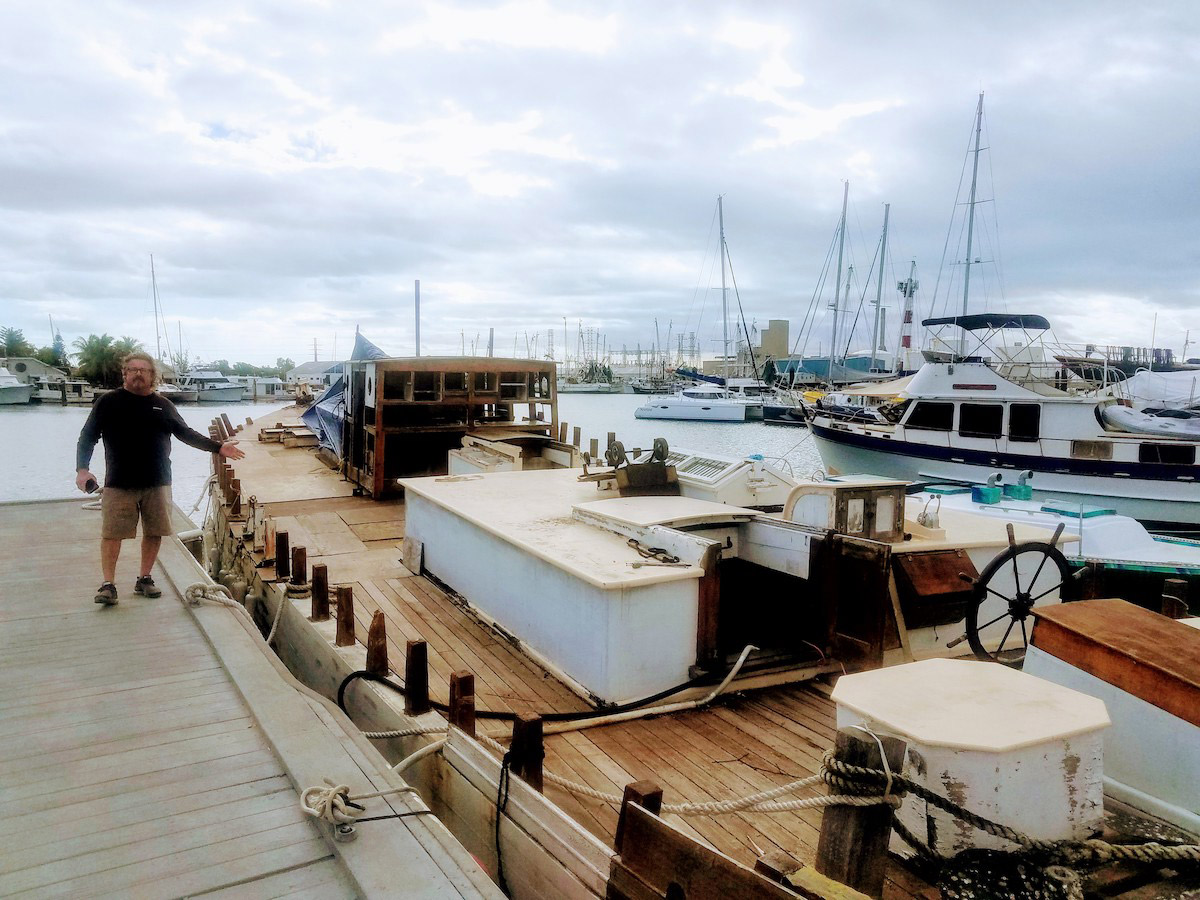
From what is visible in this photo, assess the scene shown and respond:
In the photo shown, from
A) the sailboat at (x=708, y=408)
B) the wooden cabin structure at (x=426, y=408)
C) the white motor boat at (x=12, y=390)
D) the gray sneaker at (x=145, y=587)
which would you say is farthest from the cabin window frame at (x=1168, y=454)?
the white motor boat at (x=12, y=390)

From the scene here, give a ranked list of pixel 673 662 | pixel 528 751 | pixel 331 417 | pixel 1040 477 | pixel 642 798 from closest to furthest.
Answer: pixel 642 798 → pixel 528 751 → pixel 673 662 → pixel 331 417 → pixel 1040 477

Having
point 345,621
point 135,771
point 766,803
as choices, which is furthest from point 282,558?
point 766,803

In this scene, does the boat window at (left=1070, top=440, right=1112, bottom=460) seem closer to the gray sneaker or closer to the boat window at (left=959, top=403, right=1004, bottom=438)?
the boat window at (left=959, top=403, right=1004, bottom=438)

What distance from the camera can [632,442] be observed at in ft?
159

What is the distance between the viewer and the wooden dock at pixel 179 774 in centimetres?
294

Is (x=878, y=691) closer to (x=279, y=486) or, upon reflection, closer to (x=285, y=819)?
(x=285, y=819)

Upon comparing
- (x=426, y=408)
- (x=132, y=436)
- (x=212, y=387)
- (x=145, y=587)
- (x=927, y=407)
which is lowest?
(x=145, y=587)

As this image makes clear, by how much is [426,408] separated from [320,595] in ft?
26.4

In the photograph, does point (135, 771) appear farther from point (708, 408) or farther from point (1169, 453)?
point (708, 408)

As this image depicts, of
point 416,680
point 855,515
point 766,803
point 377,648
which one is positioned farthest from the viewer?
point 855,515

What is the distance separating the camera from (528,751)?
13.2 ft

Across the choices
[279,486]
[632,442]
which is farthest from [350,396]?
[632,442]

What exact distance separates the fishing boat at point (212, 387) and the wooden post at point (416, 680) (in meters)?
95.0

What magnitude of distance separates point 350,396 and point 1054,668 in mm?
14515
